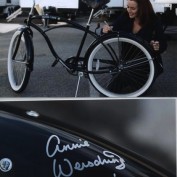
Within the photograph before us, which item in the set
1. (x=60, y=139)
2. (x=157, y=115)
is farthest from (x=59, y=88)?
(x=157, y=115)

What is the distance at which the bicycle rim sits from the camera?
213 cm

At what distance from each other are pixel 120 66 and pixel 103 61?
64mm

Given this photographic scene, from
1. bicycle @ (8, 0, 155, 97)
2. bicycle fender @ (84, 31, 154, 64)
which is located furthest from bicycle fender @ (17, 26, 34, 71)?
bicycle fender @ (84, 31, 154, 64)

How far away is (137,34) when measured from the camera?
217 cm

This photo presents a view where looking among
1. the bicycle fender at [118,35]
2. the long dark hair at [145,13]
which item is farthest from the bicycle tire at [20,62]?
the long dark hair at [145,13]

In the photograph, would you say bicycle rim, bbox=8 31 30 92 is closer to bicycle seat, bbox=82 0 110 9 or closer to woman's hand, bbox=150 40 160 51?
bicycle seat, bbox=82 0 110 9

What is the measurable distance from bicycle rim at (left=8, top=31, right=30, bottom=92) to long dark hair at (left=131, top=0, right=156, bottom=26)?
1.28 ft

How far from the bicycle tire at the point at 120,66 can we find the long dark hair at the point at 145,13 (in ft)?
0.26
